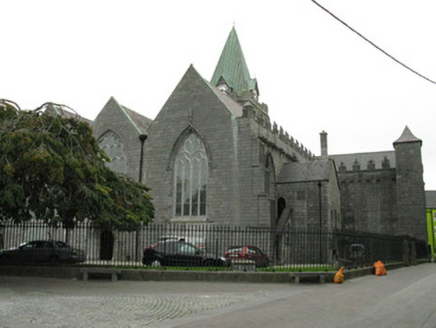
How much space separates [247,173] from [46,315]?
20404mm

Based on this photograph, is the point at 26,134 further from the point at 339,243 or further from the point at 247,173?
the point at 247,173

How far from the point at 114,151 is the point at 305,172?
1440 centimetres

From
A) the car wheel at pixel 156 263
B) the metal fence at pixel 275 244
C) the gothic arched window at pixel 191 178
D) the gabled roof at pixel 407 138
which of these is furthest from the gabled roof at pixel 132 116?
the gabled roof at pixel 407 138

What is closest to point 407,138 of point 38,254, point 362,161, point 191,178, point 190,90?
point 362,161

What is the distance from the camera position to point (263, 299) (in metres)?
12.0

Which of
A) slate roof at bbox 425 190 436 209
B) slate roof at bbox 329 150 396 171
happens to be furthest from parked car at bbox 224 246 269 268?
slate roof at bbox 425 190 436 209

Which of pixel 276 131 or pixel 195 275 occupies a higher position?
pixel 276 131

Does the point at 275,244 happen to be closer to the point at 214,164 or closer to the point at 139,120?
the point at 214,164

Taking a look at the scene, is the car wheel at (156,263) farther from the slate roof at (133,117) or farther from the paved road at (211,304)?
the slate roof at (133,117)

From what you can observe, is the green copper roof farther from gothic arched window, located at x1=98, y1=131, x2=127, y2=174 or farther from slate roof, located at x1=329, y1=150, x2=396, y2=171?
gothic arched window, located at x1=98, y1=131, x2=127, y2=174

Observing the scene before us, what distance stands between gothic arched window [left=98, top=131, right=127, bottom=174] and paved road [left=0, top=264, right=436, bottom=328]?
18186mm

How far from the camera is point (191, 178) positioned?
3084cm

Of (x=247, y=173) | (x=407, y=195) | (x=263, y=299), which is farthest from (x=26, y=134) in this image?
(x=407, y=195)

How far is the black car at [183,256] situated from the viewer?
19.3m
